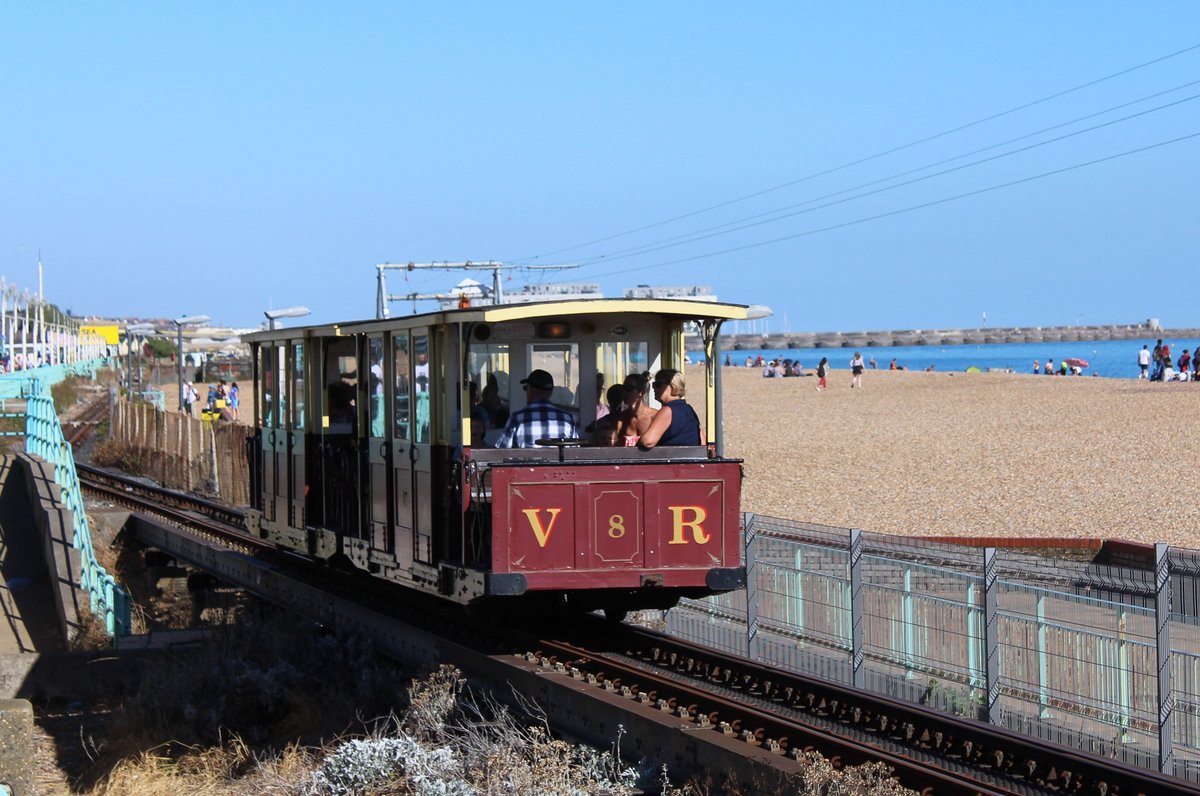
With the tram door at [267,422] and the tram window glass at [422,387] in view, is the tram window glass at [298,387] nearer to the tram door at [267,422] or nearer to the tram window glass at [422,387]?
the tram door at [267,422]

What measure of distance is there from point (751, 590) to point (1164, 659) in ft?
16.2

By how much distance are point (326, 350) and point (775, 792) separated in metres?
8.98

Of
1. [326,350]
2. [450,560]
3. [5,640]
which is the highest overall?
[326,350]

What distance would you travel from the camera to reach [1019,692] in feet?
36.6

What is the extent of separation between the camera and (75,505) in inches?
830

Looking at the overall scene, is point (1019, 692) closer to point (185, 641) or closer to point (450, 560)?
point (450, 560)

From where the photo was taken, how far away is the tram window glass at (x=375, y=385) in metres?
14.7

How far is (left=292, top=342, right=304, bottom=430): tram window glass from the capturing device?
17031 mm

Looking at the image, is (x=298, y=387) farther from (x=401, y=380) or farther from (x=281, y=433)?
(x=401, y=380)

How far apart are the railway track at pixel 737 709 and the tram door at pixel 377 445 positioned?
855 millimetres

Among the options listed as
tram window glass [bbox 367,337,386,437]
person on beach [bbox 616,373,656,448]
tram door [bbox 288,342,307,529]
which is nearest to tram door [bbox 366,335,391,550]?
tram window glass [bbox 367,337,386,437]

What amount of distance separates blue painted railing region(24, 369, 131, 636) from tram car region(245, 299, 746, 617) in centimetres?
427

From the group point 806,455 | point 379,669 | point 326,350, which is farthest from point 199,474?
point 379,669

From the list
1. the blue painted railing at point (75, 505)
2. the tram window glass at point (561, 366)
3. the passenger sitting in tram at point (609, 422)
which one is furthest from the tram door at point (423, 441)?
the blue painted railing at point (75, 505)
